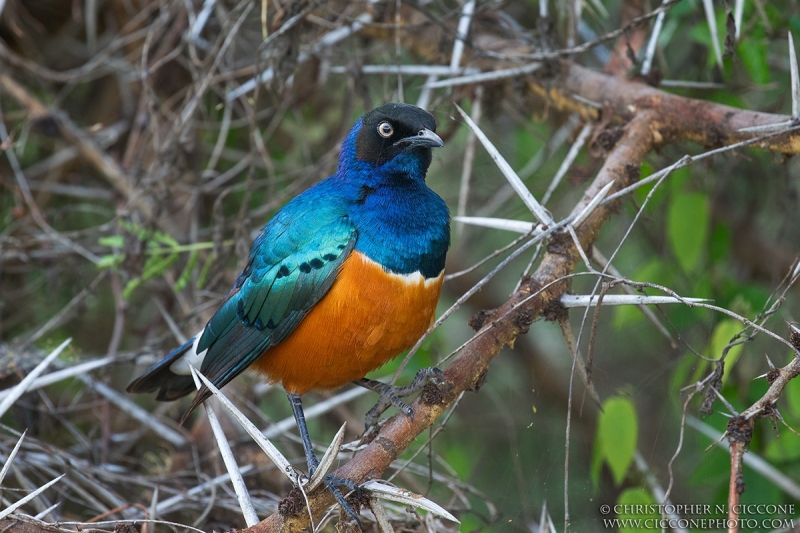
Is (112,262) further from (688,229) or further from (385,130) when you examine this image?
(688,229)

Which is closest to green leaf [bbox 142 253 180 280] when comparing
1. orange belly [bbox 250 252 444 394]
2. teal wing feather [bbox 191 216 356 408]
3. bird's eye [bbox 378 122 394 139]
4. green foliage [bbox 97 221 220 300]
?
green foliage [bbox 97 221 220 300]

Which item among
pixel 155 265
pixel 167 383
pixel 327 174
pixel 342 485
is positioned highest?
pixel 327 174

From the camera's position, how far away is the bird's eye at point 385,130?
3623mm

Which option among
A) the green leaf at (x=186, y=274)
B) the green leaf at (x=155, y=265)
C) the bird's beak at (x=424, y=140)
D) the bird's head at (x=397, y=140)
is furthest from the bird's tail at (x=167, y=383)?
the bird's beak at (x=424, y=140)

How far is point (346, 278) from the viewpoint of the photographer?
3.35 metres

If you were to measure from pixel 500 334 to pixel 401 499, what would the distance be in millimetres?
699

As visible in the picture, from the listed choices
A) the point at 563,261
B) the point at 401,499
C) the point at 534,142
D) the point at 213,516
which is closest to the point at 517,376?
the point at 534,142

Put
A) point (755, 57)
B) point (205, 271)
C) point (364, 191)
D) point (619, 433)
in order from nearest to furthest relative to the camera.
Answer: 1. point (619, 433)
2. point (364, 191)
3. point (755, 57)
4. point (205, 271)

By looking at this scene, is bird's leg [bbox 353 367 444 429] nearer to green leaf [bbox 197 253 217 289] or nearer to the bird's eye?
the bird's eye

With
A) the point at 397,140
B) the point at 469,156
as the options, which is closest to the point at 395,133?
the point at 397,140

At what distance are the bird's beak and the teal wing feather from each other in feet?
1.47

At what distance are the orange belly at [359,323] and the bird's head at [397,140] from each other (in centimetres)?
54

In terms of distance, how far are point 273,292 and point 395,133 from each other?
898 mm

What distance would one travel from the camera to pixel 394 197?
3623 mm
